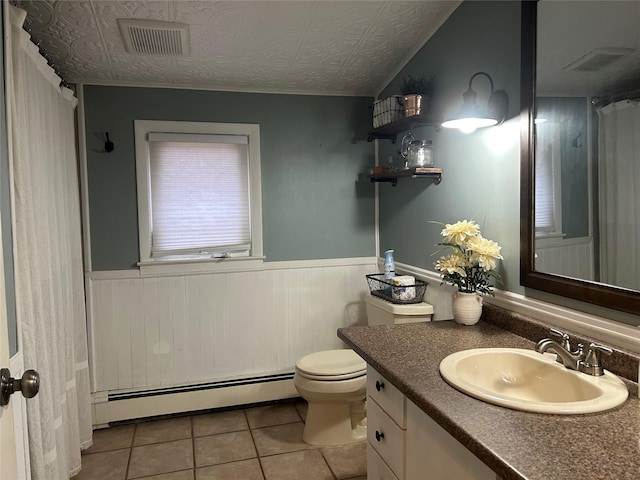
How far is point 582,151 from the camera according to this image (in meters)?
1.43

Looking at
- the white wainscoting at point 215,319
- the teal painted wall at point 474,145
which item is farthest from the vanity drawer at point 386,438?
the white wainscoting at point 215,319

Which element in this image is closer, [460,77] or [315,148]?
[460,77]

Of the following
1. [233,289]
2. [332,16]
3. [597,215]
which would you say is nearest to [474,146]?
[597,215]

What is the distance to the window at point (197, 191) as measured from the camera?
294cm

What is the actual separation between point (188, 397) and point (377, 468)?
1.78 meters

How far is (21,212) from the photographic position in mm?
1688

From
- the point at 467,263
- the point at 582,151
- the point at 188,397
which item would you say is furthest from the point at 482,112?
the point at 188,397

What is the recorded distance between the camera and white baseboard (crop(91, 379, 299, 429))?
290 centimetres

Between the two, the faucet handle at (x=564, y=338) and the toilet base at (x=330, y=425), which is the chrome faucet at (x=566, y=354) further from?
the toilet base at (x=330, y=425)

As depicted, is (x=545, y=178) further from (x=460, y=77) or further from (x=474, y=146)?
(x=460, y=77)

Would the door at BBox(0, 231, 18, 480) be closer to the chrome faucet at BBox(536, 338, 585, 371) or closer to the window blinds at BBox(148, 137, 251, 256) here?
the chrome faucet at BBox(536, 338, 585, 371)

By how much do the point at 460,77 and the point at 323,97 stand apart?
1.30m

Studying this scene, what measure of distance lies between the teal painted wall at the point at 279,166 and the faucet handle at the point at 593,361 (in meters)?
2.12

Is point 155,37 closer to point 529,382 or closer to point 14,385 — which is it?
point 14,385
